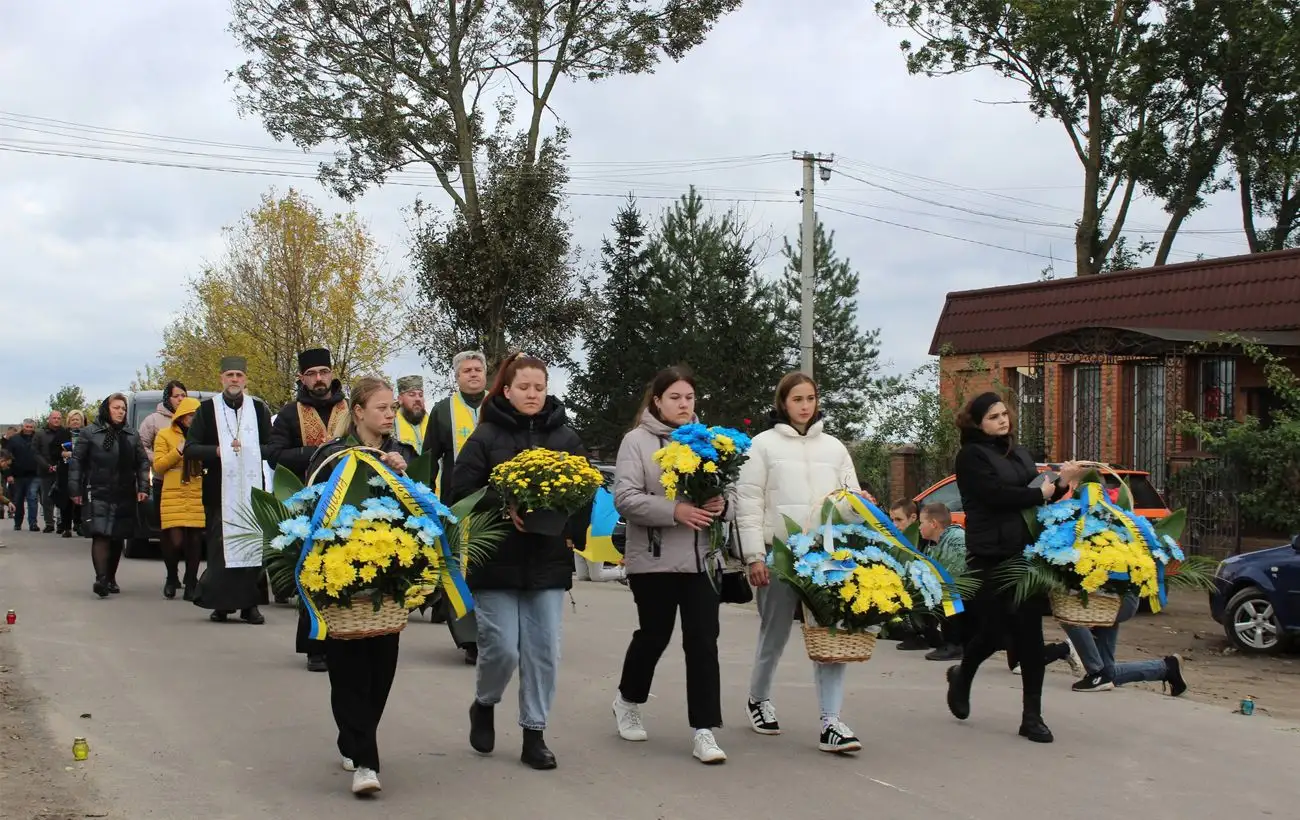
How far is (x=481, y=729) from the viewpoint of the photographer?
730 centimetres

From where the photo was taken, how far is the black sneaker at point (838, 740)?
7406 mm

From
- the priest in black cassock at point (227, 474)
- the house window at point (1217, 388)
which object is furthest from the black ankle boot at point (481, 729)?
the house window at point (1217, 388)

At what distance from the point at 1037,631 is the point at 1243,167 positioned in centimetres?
3263

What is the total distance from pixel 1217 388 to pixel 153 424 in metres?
16.0

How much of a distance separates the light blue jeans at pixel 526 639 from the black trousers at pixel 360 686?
61cm

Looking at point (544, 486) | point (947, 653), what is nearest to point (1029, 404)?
point (947, 653)

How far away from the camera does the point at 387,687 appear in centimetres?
652

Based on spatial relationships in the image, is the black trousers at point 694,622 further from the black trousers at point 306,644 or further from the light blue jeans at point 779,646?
the black trousers at point 306,644

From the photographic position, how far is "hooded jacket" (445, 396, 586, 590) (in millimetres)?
6914

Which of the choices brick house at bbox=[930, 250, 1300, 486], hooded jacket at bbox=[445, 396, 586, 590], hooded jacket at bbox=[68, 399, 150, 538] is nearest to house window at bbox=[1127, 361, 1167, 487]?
brick house at bbox=[930, 250, 1300, 486]

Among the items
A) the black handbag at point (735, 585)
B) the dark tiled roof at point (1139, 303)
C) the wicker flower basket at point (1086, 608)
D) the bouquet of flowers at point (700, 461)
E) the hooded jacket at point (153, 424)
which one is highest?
the dark tiled roof at point (1139, 303)

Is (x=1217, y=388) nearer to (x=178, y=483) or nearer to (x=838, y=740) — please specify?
(x=178, y=483)

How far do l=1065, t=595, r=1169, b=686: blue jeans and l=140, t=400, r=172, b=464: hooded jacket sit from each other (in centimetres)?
892

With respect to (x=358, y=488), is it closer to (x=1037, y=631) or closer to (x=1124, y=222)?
(x=1037, y=631)
